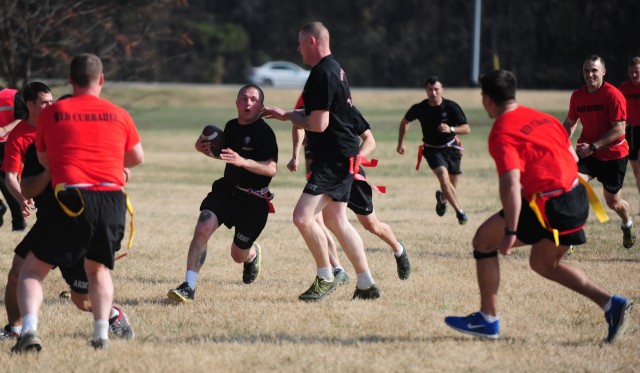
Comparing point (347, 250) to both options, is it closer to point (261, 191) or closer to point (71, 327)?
point (261, 191)

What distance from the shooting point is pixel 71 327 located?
7.20m


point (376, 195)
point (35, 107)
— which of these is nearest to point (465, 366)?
point (35, 107)

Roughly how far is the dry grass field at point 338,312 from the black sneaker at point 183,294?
84 millimetres

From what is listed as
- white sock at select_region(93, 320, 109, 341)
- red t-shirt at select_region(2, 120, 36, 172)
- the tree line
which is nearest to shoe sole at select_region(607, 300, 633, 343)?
white sock at select_region(93, 320, 109, 341)

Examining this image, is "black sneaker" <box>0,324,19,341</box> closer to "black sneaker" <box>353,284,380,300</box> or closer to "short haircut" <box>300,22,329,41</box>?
"black sneaker" <box>353,284,380,300</box>

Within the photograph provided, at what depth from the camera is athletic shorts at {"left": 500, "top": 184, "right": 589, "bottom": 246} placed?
21.1 ft

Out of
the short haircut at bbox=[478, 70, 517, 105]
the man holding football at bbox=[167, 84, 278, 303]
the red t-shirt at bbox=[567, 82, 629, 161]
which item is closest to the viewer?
the short haircut at bbox=[478, 70, 517, 105]

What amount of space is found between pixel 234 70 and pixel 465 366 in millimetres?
60345

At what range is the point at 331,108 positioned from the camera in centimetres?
786

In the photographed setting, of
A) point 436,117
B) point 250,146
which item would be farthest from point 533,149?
point 436,117

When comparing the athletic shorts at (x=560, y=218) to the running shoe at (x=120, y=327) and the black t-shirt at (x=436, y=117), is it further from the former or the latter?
the black t-shirt at (x=436, y=117)

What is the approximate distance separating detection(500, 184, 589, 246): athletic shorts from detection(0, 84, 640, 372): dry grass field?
0.73m

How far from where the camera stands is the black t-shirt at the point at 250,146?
327 inches

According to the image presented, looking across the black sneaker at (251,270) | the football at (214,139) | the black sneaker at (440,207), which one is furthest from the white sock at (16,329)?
the black sneaker at (440,207)
